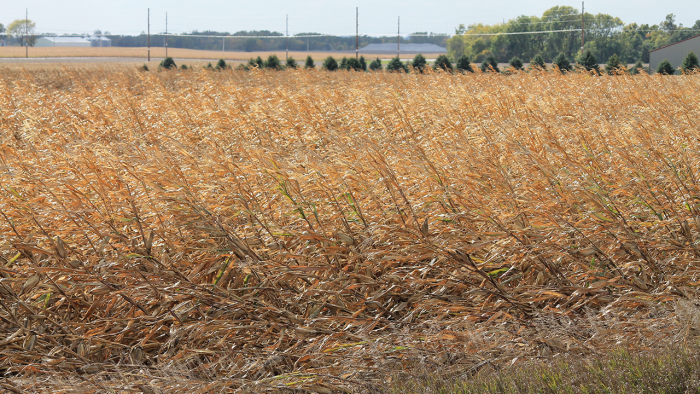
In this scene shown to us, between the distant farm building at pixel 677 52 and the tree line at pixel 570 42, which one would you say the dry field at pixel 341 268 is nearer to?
the distant farm building at pixel 677 52

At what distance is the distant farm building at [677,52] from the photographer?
31.0 metres

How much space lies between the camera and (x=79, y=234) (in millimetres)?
3516

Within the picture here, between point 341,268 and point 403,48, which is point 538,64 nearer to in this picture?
point 341,268

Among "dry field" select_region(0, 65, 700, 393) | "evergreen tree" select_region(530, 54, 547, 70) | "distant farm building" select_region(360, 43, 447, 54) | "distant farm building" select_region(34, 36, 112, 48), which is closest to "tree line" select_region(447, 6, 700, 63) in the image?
"distant farm building" select_region(360, 43, 447, 54)

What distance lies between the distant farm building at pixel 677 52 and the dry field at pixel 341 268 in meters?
31.6

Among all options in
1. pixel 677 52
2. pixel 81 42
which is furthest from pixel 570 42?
pixel 81 42

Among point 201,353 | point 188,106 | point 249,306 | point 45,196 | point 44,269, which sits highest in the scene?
point 188,106

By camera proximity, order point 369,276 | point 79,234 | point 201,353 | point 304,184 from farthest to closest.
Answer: point 304,184 < point 79,234 < point 369,276 < point 201,353

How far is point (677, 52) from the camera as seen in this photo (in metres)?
31.9

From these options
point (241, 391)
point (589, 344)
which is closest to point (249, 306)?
point (241, 391)

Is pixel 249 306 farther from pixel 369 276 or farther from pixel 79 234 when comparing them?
pixel 79 234

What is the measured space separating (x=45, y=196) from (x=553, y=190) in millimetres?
3555

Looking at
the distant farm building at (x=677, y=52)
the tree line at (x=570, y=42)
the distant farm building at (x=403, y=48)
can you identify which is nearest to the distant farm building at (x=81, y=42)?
the distant farm building at (x=403, y=48)

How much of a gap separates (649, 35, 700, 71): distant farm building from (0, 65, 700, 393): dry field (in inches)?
1242
